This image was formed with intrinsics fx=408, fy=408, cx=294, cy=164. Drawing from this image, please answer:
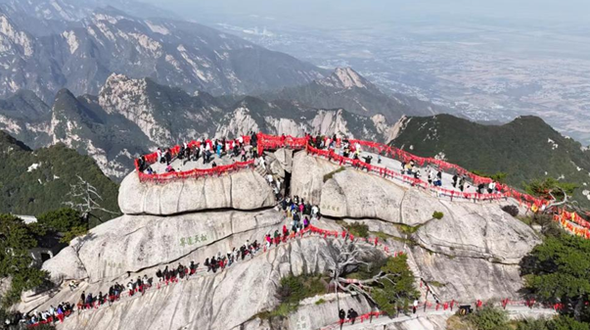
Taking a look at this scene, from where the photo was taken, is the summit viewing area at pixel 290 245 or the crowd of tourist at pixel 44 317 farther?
the crowd of tourist at pixel 44 317

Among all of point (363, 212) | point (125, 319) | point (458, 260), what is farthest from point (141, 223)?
point (458, 260)

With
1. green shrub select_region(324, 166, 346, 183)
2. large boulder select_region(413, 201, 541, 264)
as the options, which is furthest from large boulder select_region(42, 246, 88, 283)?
large boulder select_region(413, 201, 541, 264)

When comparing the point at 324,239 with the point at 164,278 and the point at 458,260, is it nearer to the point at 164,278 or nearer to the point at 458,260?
the point at 458,260

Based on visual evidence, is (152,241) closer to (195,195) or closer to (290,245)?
(195,195)

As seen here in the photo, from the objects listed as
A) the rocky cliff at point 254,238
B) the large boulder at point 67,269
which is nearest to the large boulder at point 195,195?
the rocky cliff at point 254,238

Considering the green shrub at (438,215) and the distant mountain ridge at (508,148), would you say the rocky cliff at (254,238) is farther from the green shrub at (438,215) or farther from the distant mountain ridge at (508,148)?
the distant mountain ridge at (508,148)

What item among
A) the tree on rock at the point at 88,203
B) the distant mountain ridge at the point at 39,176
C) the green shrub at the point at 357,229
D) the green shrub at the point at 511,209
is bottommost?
the distant mountain ridge at the point at 39,176

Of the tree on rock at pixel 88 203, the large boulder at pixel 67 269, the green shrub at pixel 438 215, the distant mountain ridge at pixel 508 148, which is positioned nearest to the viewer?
the green shrub at pixel 438 215

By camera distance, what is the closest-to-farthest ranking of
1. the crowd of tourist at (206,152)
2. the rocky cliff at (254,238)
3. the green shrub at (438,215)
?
the rocky cliff at (254,238) < the green shrub at (438,215) < the crowd of tourist at (206,152)
